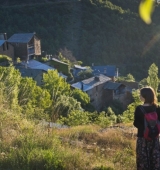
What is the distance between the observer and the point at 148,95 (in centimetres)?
314

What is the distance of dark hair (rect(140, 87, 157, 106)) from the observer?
123 inches

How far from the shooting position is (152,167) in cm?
333

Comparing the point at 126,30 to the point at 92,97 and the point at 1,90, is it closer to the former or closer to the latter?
the point at 92,97

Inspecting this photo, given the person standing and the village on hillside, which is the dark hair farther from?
the village on hillside

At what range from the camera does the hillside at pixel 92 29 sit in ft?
140

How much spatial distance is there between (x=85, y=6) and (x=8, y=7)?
11609 millimetres

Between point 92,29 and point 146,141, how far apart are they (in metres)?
46.2

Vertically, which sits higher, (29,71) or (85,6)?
(85,6)

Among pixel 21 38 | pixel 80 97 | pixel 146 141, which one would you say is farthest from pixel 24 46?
pixel 146 141

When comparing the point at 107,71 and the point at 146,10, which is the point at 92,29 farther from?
the point at 146,10

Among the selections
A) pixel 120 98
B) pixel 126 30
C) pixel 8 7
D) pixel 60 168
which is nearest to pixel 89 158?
pixel 60 168

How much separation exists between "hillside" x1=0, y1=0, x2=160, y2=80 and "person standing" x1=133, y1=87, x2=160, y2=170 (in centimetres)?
3543

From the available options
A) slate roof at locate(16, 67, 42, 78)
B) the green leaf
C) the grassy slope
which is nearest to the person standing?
the grassy slope

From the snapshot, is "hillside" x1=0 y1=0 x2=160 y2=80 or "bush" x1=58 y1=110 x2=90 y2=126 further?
"hillside" x1=0 y1=0 x2=160 y2=80
